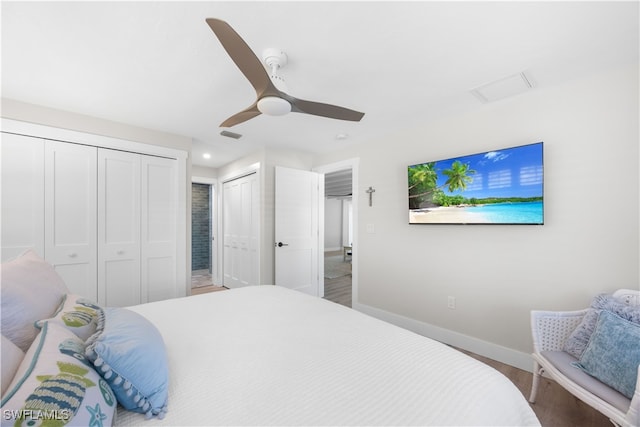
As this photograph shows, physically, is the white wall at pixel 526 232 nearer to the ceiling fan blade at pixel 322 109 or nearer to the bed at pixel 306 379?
the ceiling fan blade at pixel 322 109

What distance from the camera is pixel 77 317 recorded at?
3.14 ft

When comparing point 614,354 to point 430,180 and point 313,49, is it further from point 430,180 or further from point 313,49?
point 313,49

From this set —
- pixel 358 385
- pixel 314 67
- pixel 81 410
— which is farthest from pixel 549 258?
pixel 81 410

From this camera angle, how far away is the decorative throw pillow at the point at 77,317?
90 cm

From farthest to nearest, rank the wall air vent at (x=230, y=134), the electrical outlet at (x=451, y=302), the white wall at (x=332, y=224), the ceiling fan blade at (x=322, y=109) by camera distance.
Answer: the white wall at (x=332, y=224)
the wall air vent at (x=230, y=134)
the electrical outlet at (x=451, y=302)
the ceiling fan blade at (x=322, y=109)

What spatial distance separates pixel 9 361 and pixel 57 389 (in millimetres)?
211

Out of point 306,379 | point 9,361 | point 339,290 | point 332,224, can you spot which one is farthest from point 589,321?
point 332,224

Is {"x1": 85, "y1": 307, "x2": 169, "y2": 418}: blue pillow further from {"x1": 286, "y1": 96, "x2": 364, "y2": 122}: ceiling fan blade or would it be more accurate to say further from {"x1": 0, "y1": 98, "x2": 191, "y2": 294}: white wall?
{"x1": 0, "y1": 98, "x2": 191, "y2": 294}: white wall

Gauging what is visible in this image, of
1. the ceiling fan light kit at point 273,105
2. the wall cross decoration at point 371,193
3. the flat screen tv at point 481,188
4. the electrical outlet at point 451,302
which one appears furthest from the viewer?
the wall cross decoration at point 371,193

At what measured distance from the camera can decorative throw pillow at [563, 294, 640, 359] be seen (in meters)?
1.55

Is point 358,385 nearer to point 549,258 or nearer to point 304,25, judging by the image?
point 304,25

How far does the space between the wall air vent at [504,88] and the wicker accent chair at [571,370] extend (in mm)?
1567

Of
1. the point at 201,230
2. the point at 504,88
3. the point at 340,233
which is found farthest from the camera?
the point at 340,233

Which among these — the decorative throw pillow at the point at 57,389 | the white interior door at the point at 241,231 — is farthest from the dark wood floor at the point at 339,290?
the decorative throw pillow at the point at 57,389
